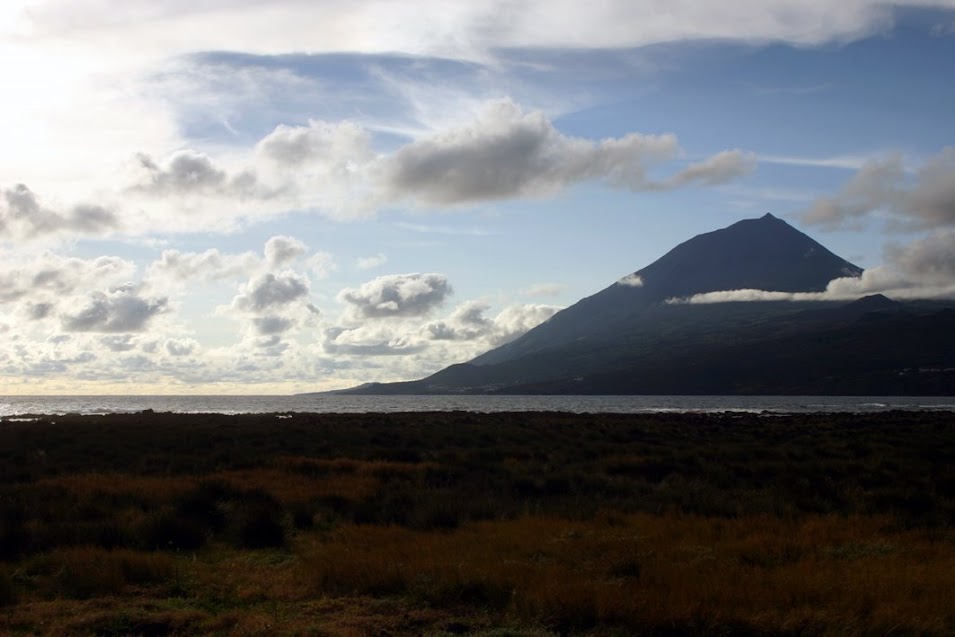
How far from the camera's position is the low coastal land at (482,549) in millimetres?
9180

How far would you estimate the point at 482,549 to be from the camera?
41.3ft

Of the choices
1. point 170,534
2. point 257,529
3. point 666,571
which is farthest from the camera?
point 257,529

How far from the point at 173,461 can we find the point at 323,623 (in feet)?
67.8

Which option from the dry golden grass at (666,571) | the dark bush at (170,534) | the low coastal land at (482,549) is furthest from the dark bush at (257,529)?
the dry golden grass at (666,571)

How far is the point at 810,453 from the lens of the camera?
104 ft

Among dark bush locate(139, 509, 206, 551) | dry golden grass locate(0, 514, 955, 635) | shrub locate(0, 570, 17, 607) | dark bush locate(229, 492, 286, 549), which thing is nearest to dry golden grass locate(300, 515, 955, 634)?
dry golden grass locate(0, 514, 955, 635)

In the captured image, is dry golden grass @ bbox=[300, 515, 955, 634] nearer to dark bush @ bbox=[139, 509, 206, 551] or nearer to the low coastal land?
the low coastal land

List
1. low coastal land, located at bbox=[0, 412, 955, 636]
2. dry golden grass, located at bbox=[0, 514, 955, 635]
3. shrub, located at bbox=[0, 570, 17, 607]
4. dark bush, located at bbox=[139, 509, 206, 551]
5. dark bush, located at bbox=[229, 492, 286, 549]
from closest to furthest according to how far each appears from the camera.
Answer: dry golden grass, located at bbox=[0, 514, 955, 635] < low coastal land, located at bbox=[0, 412, 955, 636] < shrub, located at bbox=[0, 570, 17, 607] < dark bush, located at bbox=[139, 509, 206, 551] < dark bush, located at bbox=[229, 492, 286, 549]

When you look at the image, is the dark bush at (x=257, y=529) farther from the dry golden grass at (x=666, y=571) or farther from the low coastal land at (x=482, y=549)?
the dry golden grass at (x=666, y=571)

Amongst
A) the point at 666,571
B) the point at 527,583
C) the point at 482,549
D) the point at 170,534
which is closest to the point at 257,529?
the point at 170,534

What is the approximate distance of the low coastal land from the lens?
9180 millimetres

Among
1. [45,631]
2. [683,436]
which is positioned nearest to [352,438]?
[683,436]

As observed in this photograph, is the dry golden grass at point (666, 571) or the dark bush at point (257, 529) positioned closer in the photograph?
the dry golden grass at point (666, 571)

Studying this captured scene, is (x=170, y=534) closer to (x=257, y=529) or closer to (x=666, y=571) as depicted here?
(x=257, y=529)
